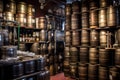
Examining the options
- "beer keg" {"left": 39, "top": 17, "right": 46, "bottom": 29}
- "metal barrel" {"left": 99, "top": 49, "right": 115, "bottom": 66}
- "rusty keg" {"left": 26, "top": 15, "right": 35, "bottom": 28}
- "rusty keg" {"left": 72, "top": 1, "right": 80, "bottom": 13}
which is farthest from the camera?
"beer keg" {"left": 39, "top": 17, "right": 46, "bottom": 29}

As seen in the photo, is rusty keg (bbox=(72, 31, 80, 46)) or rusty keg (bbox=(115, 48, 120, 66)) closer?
rusty keg (bbox=(115, 48, 120, 66))

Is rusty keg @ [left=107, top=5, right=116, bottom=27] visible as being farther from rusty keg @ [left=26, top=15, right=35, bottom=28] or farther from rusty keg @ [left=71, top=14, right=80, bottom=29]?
rusty keg @ [left=26, top=15, right=35, bottom=28]

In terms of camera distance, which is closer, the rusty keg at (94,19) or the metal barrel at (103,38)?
the metal barrel at (103,38)

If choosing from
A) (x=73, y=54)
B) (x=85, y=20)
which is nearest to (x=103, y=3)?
(x=85, y=20)

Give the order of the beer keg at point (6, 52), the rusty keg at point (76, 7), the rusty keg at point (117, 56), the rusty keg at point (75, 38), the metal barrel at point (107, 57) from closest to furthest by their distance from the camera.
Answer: the beer keg at point (6, 52) → the rusty keg at point (117, 56) → the metal barrel at point (107, 57) → the rusty keg at point (75, 38) → the rusty keg at point (76, 7)

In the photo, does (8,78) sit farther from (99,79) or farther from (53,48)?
(53,48)

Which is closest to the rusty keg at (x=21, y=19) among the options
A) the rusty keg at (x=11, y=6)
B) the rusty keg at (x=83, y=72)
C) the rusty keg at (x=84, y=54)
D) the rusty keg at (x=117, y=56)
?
the rusty keg at (x=11, y=6)

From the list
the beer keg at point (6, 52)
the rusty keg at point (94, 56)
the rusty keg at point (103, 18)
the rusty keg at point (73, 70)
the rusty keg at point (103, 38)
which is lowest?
the rusty keg at point (73, 70)

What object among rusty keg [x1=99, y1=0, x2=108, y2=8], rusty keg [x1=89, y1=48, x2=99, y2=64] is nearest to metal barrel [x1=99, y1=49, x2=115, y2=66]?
rusty keg [x1=89, y1=48, x2=99, y2=64]

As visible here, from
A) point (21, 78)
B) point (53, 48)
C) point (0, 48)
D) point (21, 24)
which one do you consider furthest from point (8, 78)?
point (53, 48)

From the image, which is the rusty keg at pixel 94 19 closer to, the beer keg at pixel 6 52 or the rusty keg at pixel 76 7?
the rusty keg at pixel 76 7

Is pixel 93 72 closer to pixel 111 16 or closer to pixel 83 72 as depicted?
pixel 83 72

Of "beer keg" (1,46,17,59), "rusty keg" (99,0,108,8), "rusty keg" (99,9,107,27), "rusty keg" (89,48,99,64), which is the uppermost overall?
"rusty keg" (99,0,108,8)

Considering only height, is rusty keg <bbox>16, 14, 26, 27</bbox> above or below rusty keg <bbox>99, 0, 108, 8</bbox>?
below
